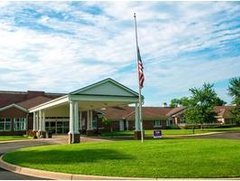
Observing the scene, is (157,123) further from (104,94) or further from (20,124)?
(104,94)

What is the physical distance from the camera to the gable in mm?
34156

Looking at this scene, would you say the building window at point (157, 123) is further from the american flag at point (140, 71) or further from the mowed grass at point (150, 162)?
the mowed grass at point (150, 162)

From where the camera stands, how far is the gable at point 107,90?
3416cm

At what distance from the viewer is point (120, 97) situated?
35.9 m

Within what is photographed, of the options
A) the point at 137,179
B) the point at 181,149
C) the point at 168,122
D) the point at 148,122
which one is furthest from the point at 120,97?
the point at 168,122

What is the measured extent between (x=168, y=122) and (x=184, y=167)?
67632 mm

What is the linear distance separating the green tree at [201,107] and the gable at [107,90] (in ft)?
92.6

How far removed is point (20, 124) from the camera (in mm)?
54625

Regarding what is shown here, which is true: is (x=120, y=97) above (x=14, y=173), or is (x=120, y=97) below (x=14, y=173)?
above

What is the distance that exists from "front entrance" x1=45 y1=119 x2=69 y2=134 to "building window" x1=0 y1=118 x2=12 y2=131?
16.8 feet

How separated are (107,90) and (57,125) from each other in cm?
2308

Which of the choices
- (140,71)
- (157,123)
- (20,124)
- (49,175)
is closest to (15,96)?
(20,124)

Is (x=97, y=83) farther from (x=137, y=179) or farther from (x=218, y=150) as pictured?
(x=137, y=179)

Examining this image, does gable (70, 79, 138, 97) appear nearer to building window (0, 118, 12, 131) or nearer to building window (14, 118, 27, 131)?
building window (14, 118, 27, 131)
